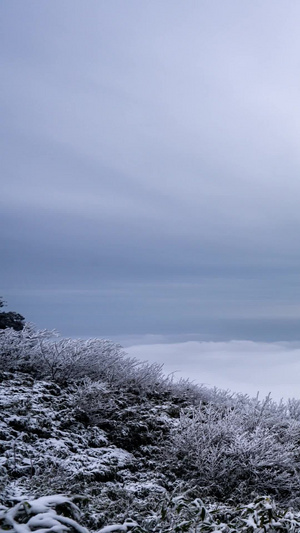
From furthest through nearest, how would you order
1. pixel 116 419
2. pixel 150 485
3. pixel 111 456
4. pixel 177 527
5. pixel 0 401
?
pixel 116 419, pixel 0 401, pixel 111 456, pixel 150 485, pixel 177 527

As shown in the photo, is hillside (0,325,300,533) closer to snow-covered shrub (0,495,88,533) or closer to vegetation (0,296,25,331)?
snow-covered shrub (0,495,88,533)

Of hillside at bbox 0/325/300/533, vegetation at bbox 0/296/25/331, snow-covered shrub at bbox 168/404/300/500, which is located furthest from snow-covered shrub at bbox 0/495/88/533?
vegetation at bbox 0/296/25/331

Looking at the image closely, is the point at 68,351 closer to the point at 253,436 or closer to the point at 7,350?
the point at 7,350

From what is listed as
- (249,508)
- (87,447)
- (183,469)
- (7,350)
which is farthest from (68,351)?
(249,508)

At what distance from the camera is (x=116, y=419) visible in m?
8.09

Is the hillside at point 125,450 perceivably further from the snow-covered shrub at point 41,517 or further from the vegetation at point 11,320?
the vegetation at point 11,320

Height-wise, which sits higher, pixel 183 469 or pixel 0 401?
pixel 0 401

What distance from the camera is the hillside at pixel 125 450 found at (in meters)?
4.55

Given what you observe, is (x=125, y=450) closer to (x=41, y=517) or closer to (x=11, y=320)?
(x=41, y=517)

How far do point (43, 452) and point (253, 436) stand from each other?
3.06m

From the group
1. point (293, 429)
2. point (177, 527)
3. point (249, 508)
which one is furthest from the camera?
point (293, 429)

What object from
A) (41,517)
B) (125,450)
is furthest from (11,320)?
(41,517)

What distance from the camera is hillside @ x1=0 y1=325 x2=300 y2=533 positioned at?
4.55 metres

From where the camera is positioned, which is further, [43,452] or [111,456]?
[111,456]
